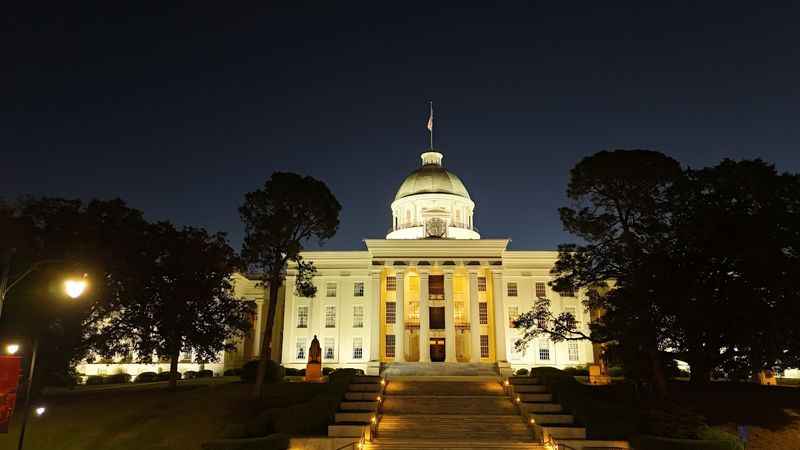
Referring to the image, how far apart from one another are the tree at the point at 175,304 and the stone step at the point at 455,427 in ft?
49.1

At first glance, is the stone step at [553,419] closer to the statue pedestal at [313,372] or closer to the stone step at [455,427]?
the stone step at [455,427]

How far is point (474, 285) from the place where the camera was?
1999 inches

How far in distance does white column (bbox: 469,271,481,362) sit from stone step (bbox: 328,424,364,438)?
949 inches

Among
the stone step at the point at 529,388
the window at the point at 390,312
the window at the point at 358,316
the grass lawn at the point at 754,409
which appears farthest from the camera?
the window at the point at 358,316

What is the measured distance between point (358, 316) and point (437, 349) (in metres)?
7.72

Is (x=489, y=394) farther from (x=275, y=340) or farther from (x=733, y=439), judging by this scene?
(x=275, y=340)

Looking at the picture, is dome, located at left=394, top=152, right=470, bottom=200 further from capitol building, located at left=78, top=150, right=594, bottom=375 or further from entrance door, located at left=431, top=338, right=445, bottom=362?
entrance door, located at left=431, top=338, right=445, bottom=362

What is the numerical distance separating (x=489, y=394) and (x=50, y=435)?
21003mm

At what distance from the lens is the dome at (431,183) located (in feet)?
205

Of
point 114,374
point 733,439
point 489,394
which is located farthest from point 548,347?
point 114,374

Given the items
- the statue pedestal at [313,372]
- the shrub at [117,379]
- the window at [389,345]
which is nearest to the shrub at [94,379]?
the shrub at [117,379]

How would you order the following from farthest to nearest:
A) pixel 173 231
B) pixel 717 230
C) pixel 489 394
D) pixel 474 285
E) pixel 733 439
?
pixel 474 285, pixel 173 231, pixel 489 394, pixel 717 230, pixel 733 439

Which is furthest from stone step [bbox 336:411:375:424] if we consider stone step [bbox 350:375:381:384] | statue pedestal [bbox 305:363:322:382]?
statue pedestal [bbox 305:363:322:382]

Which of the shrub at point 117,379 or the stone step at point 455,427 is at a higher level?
the shrub at point 117,379
